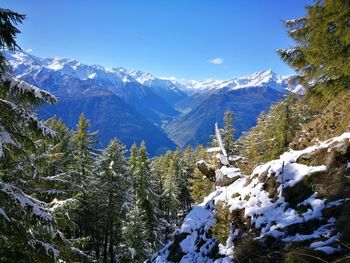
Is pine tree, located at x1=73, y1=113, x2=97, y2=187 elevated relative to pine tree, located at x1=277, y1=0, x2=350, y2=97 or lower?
elevated

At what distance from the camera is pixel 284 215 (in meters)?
9.99

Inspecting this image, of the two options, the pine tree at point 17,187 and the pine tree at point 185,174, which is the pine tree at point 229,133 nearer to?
Result: the pine tree at point 185,174

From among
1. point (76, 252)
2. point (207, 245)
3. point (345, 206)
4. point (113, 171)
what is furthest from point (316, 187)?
point (113, 171)

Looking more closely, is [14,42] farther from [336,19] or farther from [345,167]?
[336,19]

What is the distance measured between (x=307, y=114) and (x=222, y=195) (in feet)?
71.4

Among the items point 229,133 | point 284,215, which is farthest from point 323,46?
point 229,133

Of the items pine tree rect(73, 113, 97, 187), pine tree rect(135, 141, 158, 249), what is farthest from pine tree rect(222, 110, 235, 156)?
pine tree rect(73, 113, 97, 187)

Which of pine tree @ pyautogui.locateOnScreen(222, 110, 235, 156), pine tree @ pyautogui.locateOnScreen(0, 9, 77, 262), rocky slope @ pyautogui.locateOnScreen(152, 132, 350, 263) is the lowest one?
rocky slope @ pyautogui.locateOnScreen(152, 132, 350, 263)

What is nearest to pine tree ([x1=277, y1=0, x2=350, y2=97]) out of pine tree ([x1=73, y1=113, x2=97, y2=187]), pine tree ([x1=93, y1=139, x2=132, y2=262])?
pine tree ([x1=93, y1=139, x2=132, y2=262])

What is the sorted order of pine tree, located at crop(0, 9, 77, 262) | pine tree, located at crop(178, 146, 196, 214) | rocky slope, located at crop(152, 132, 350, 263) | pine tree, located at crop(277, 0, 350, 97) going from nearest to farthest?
pine tree, located at crop(0, 9, 77, 262)
rocky slope, located at crop(152, 132, 350, 263)
pine tree, located at crop(277, 0, 350, 97)
pine tree, located at crop(178, 146, 196, 214)

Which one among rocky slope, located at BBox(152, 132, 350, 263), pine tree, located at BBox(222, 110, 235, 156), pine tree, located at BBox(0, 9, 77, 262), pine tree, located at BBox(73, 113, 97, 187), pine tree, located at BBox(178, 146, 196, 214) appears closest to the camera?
pine tree, located at BBox(0, 9, 77, 262)

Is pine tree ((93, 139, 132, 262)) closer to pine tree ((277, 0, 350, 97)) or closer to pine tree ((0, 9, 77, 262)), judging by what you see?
pine tree ((277, 0, 350, 97))

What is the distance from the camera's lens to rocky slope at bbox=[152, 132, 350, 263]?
7.79 meters

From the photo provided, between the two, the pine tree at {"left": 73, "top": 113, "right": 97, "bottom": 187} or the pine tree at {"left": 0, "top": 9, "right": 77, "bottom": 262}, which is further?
the pine tree at {"left": 73, "top": 113, "right": 97, "bottom": 187}
